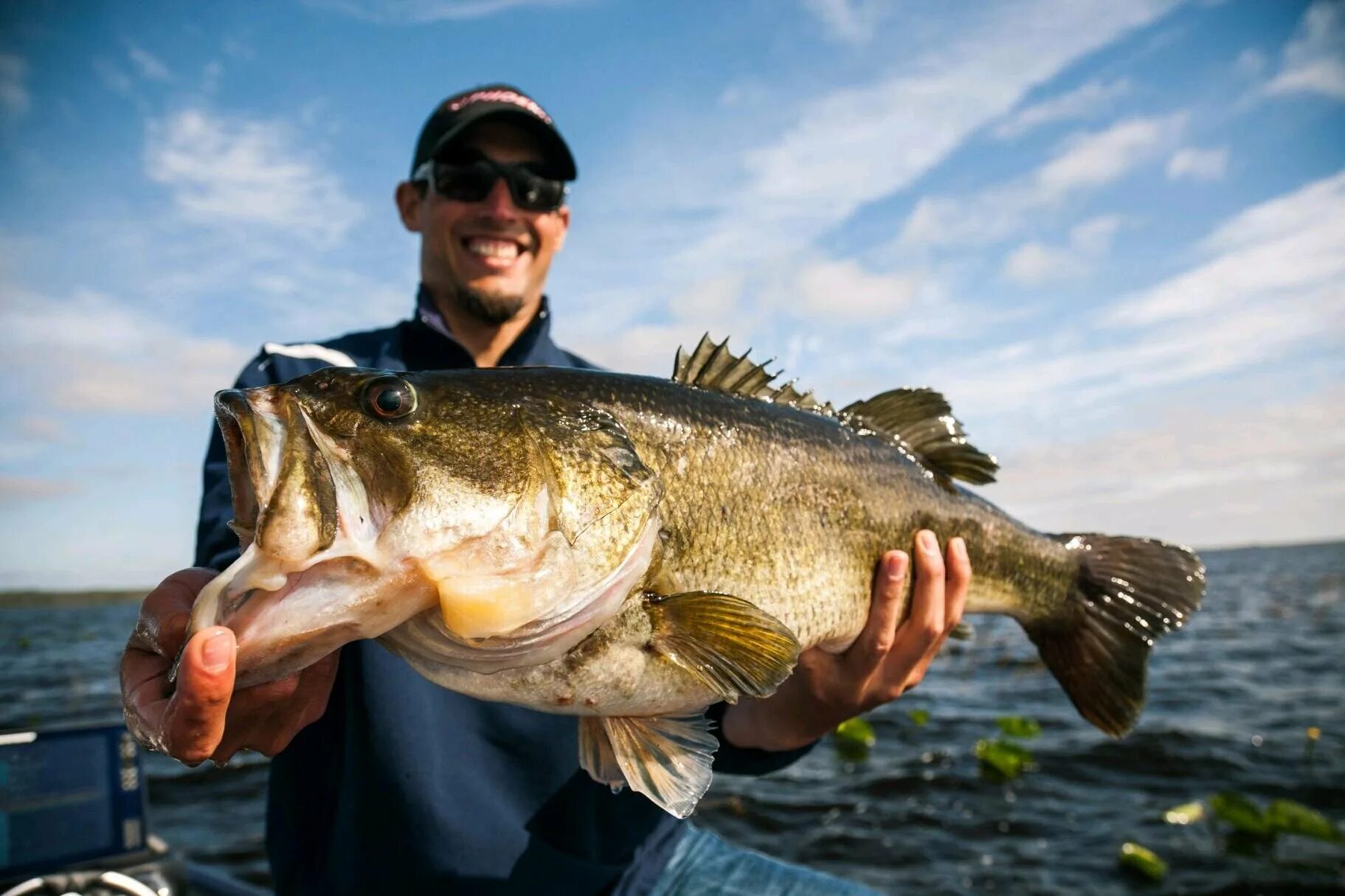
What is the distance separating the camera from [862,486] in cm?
295

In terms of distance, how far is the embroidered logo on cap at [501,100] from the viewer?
14.7 ft

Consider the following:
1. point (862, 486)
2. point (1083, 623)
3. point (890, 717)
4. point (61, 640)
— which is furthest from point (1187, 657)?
point (61, 640)

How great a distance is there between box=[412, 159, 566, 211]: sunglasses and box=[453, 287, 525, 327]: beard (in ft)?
1.71

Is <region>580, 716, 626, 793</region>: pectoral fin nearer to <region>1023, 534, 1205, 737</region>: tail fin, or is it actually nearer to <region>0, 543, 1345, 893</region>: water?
<region>1023, 534, 1205, 737</region>: tail fin

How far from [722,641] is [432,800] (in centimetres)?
160

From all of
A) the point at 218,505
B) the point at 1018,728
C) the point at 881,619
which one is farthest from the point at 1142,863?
the point at 218,505

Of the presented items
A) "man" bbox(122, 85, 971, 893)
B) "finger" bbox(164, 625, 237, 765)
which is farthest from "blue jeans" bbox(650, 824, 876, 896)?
"finger" bbox(164, 625, 237, 765)

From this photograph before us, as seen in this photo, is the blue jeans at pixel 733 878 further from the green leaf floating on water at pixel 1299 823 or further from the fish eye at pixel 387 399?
the green leaf floating on water at pixel 1299 823

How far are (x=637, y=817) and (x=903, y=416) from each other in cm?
210

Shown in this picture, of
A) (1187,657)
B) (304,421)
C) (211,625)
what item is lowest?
(1187,657)

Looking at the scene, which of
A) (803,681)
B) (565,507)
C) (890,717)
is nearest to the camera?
(565,507)

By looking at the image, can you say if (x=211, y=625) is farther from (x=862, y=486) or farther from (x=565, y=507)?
(x=862, y=486)

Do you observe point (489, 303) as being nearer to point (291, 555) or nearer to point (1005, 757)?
point (291, 555)

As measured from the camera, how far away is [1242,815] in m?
8.39
